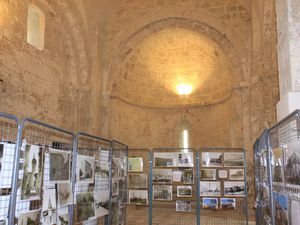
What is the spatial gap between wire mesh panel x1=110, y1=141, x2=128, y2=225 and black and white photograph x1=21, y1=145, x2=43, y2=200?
233 centimetres

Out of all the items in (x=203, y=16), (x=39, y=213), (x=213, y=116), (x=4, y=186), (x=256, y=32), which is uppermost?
(x=203, y=16)

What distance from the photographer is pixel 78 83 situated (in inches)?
453

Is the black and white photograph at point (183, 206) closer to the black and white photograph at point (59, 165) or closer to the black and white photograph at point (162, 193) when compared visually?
the black and white photograph at point (162, 193)

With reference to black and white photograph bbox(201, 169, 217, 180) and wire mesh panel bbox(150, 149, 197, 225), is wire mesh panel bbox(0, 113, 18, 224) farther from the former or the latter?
black and white photograph bbox(201, 169, 217, 180)

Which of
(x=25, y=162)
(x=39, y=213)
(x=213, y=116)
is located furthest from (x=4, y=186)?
(x=213, y=116)

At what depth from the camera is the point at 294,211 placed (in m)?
2.74

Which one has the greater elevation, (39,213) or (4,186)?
(4,186)

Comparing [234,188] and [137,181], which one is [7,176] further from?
[234,188]

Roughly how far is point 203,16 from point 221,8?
66cm

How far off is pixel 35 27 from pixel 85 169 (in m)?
6.50

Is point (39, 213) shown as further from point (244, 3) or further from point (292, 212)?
point (244, 3)

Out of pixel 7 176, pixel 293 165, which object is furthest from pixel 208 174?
pixel 7 176

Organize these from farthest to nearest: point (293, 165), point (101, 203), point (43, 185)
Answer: point (101, 203)
point (43, 185)
point (293, 165)

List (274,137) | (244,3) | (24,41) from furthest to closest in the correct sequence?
1. (244,3)
2. (24,41)
3. (274,137)
